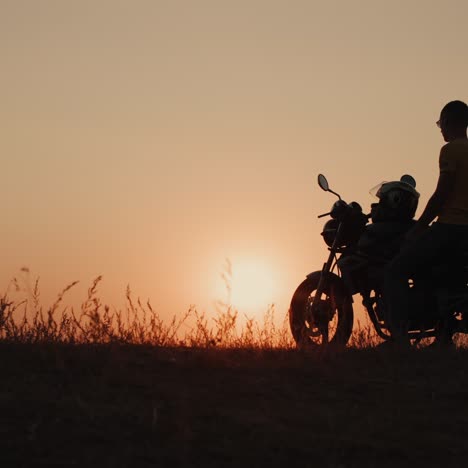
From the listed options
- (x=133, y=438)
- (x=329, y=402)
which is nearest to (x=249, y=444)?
(x=133, y=438)

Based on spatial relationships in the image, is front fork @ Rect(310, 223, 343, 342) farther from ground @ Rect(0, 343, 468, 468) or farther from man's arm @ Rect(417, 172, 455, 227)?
ground @ Rect(0, 343, 468, 468)

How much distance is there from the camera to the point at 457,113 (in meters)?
8.00

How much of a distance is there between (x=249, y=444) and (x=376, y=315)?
181 inches

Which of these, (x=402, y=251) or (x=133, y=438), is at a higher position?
(x=402, y=251)

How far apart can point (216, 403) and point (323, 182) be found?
4.13 metres

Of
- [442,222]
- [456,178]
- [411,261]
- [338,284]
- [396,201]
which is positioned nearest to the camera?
[456,178]

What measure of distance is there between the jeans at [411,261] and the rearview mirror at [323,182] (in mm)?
1148

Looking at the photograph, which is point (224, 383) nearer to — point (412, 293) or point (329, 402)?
point (329, 402)

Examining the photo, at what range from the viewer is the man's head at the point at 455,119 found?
800 centimetres

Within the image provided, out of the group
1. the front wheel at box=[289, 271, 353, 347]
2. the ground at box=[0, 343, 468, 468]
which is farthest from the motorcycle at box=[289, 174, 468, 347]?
the ground at box=[0, 343, 468, 468]

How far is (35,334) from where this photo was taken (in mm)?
7242

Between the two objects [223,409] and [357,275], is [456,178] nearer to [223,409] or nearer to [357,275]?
[357,275]

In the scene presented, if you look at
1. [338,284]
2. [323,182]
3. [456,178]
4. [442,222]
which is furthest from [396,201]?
[456,178]

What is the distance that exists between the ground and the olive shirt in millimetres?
1456
